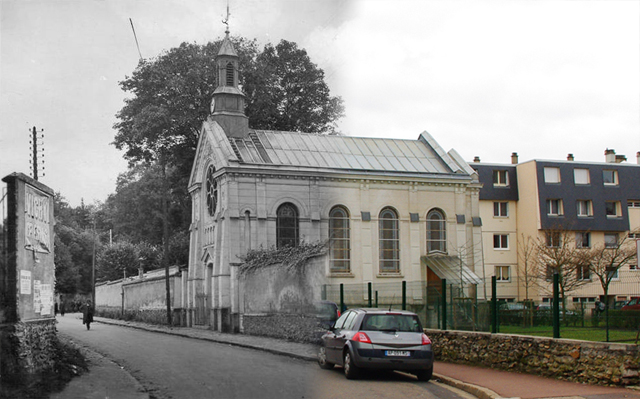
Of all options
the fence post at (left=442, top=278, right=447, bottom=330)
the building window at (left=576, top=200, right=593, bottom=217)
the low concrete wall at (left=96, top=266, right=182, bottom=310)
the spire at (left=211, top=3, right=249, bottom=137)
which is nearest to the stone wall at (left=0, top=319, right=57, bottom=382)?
the fence post at (left=442, top=278, right=447, bottom=330)

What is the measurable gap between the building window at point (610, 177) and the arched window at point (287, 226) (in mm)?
29736

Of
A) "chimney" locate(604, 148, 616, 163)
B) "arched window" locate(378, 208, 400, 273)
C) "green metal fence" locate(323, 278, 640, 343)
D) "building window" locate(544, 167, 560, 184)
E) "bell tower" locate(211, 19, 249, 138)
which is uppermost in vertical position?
"chimney" locate(604, 148, 616, 163)

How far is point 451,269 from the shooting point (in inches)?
623

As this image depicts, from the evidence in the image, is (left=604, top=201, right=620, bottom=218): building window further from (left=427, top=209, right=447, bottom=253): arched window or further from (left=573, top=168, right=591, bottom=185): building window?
(left=427, top=209, right=447, bottom=253): arched window

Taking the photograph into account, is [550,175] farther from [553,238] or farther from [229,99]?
[229,99]

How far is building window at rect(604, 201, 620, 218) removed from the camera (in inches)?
1827

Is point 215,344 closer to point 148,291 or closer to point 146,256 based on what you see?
point 148,291

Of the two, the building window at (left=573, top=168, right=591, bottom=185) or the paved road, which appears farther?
the building window at (left=573, top=168, right=591, bottom=185)

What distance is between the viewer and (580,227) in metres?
46.0

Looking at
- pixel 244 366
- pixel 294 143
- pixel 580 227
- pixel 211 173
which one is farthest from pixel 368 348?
pixel 580 227

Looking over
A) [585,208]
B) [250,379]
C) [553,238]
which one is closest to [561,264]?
[553,238]

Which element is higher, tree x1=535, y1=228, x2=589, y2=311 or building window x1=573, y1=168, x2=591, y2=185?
building window x1=573, y1=168, x2=591, y2=185

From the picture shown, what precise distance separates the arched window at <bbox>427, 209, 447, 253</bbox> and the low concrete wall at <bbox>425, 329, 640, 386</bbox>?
1.95 metres

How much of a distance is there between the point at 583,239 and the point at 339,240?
34992 mm
